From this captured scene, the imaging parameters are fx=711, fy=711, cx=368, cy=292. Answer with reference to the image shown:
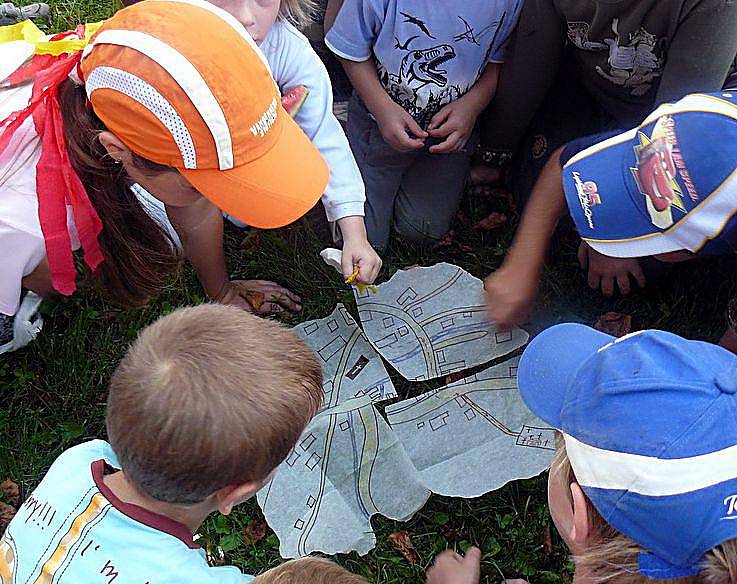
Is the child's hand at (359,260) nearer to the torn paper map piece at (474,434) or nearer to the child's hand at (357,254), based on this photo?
the child's hand at (357,254)

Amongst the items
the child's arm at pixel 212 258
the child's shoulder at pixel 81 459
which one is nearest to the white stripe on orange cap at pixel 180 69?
the child's arm at pixel 212 258

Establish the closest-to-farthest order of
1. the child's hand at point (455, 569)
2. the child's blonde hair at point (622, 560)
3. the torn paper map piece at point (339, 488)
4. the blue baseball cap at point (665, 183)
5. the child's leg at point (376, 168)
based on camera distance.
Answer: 1. the child's blonde hair at point (622, 560)
2. the blue baseball cap at point (665, 183)
3. the child's hand at point (455, 569)
4. the torn paper map piece at point (339, 488)
5. the child's leg at point (376, 168)

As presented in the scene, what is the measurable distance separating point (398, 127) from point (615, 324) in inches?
32.9

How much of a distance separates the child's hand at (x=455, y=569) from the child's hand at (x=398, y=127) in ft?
3.63

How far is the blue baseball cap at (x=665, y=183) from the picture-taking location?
4.25 ft

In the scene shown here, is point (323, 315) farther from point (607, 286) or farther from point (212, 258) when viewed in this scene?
point (607, 286)

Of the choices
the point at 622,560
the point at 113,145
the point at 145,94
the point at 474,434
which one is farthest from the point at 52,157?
the point at 622,560

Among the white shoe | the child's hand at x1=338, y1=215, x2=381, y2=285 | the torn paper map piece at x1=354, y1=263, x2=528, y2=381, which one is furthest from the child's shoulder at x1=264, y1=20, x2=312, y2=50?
the white shoe

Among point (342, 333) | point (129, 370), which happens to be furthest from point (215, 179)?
point (342, 333)

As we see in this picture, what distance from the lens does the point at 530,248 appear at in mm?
1680

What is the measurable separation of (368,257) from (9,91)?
2.93 ft

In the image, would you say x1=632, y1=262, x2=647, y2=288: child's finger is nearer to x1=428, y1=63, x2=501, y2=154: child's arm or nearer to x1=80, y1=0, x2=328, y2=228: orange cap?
x1=428, y1=63, x2=501, y2=154: child's arm

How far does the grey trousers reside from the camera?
86.0 inches

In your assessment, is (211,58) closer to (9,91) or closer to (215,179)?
(215,179)
